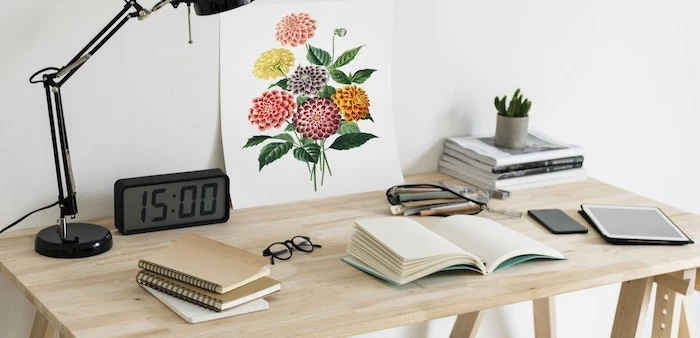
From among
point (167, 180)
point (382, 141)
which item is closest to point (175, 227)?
point (167, 180)

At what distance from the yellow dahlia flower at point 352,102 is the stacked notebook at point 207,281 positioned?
58cm

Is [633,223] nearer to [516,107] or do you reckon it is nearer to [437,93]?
[516,107]

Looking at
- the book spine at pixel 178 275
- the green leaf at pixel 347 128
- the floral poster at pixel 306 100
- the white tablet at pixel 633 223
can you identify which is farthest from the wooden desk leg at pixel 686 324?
the book spine at pixel 178 275

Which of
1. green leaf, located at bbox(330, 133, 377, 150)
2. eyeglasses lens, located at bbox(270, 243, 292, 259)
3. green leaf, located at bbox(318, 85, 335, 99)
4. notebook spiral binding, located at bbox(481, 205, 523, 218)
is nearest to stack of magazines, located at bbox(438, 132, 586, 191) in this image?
notebook spiral binding, located at bbox(481, 205, 523, 218)

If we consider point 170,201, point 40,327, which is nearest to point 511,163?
point 170,201

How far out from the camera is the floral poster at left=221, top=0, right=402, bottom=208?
2104 mm

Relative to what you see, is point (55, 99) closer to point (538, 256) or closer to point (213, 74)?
point (213, 74)

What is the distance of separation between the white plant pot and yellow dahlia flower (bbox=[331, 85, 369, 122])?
0.33 meters

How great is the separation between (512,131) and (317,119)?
466 mm

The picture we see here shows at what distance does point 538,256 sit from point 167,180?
0.72m

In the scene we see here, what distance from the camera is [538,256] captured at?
184 cm

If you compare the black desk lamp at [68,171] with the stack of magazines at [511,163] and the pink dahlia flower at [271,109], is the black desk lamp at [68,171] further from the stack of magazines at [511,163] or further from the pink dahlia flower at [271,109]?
the stack of magazines at [511,163]

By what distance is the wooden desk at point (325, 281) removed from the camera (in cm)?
156

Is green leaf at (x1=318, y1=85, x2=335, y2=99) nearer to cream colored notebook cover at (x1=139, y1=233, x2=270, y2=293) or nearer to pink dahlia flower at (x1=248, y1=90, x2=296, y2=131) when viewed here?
pink dahlia flower at (x1=248, y1=90, x2=296, y2=131)
